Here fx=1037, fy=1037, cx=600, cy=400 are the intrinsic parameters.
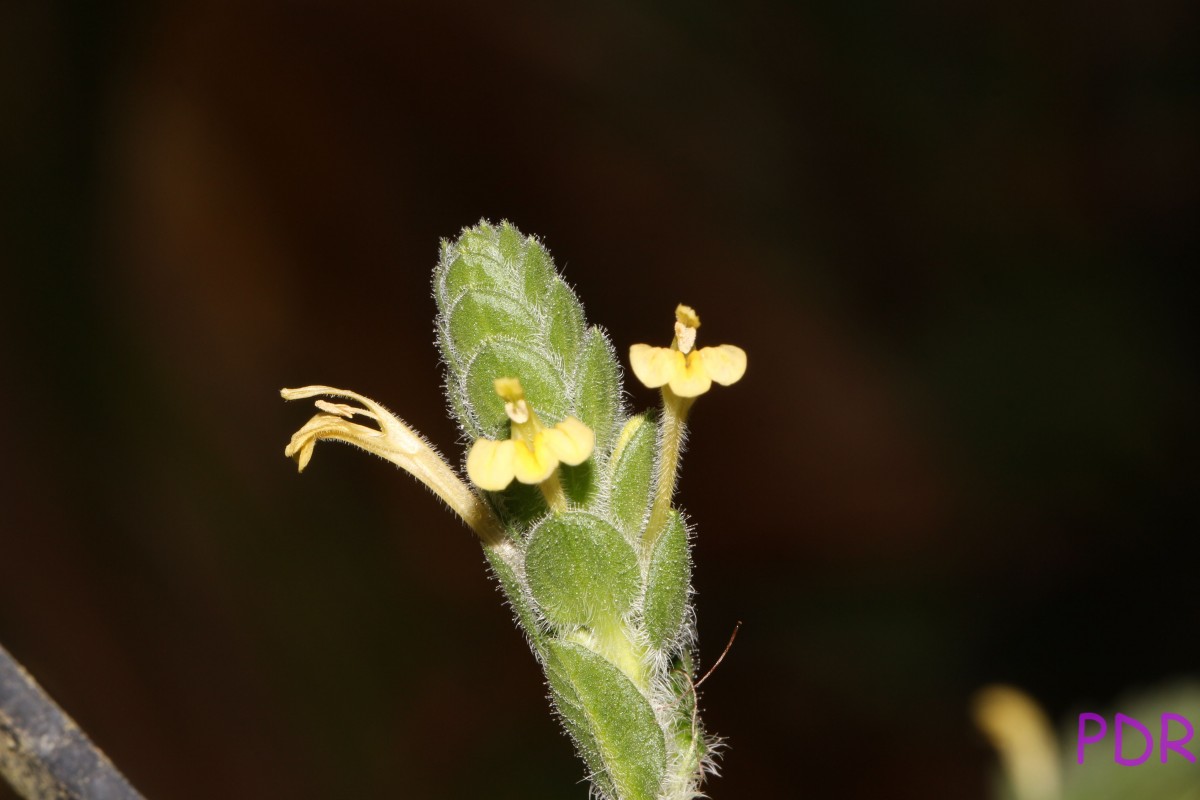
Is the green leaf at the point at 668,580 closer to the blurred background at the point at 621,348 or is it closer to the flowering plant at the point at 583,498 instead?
the flowering plant at the point at 583,498

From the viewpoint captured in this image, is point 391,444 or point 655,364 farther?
point 391,444

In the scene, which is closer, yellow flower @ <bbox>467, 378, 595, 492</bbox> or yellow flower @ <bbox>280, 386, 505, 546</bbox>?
yellow flower @ <bbox>467, 378, 595, 492</bbox>

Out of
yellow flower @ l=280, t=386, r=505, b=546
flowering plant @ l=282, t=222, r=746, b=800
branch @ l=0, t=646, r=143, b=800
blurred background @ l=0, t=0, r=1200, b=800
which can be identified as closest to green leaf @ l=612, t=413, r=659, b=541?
flowering plant @ l=282, t=222, r=746, b=800

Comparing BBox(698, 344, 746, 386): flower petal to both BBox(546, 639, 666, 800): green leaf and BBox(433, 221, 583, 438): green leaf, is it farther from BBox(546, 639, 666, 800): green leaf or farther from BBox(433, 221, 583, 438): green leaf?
BBox(546, 639, 666, 800): green leaf

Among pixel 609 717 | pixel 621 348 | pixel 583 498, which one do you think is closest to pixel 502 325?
pixel 583 498

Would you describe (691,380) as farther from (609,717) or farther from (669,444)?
(609,717)
